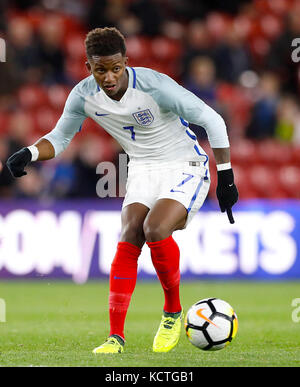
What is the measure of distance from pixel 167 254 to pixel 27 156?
3.75ft

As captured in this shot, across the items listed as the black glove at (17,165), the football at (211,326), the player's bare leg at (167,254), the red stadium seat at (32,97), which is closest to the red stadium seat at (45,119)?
the red stadium seat at (32,97)

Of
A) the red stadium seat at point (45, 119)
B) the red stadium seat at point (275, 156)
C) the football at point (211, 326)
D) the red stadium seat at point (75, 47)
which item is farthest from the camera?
the red stadium seat at point (75, 47)

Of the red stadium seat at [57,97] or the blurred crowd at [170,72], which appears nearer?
the blurred crowd at [170,72]

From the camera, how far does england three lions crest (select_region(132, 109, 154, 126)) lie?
5781 millimetres

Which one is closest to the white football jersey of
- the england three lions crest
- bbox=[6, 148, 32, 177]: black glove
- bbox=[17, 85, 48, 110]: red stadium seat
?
the england three lions crest

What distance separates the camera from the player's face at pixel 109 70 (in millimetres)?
5527

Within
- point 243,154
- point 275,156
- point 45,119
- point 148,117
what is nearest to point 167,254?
point 148,117

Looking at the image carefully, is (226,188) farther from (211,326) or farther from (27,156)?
(27,156)

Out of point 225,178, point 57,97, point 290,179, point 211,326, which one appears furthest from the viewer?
point 57,97

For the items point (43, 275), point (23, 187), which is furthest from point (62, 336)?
point (23, 187)

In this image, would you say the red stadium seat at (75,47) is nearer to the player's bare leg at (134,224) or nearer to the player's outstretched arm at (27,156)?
the player's outstretched arm at (27,156)

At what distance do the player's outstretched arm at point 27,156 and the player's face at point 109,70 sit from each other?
651 mm

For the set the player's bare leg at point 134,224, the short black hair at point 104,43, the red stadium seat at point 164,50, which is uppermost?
the red stadium seat at point 164,50

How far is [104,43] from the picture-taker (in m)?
5.53
